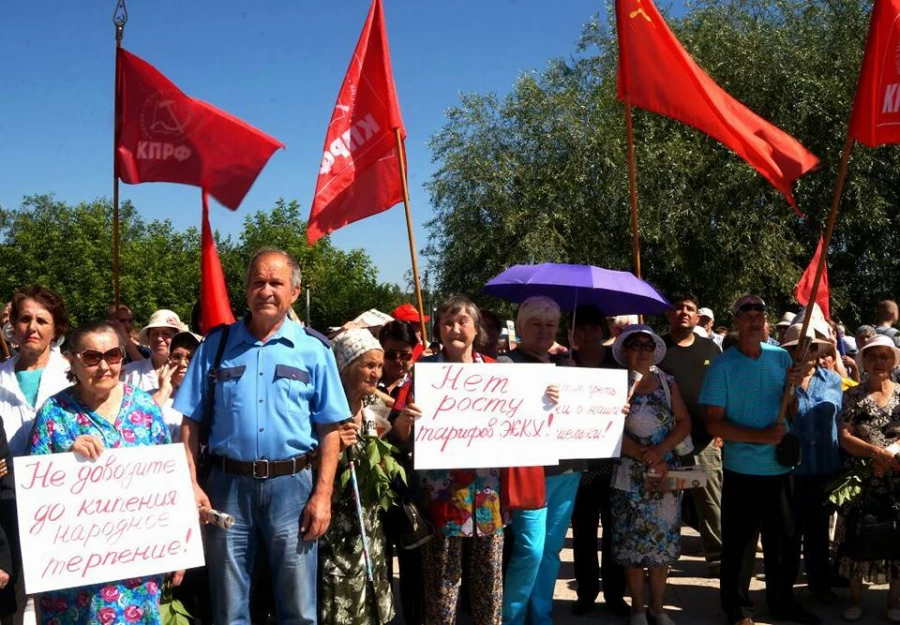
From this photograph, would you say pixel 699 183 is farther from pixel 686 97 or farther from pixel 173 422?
pixel 173 422

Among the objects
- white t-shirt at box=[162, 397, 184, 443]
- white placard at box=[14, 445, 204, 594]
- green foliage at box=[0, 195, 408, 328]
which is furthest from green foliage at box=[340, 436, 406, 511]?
green foliage at box=[0, 195, 408, 328]

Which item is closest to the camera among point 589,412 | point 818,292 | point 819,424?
point 589,412

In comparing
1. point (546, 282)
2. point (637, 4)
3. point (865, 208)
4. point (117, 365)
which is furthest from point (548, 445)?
point (865, 208)

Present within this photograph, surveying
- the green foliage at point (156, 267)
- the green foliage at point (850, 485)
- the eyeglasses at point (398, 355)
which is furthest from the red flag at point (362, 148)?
the green foliage at point (156, 267)

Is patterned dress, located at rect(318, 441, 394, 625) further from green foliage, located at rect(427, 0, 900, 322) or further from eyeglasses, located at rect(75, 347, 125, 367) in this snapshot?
green foliage, located at rect(427, 0, 900, 322)

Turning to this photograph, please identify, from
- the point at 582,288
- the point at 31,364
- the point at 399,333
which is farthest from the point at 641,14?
the point at 31,364

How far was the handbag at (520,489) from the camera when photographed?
4887mm

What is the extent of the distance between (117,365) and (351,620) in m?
1.82

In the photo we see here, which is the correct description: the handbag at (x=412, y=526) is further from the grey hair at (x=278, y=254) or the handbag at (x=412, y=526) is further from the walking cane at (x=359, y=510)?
the grey hair at (x=278, y=254)

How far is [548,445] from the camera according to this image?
4938mm

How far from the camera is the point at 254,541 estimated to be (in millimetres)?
4055

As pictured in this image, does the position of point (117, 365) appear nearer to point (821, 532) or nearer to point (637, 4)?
point (637, 4)

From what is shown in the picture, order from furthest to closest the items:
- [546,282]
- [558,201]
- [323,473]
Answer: [558,201]
[546,282]
[323,473]

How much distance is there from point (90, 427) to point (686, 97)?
4243mm
